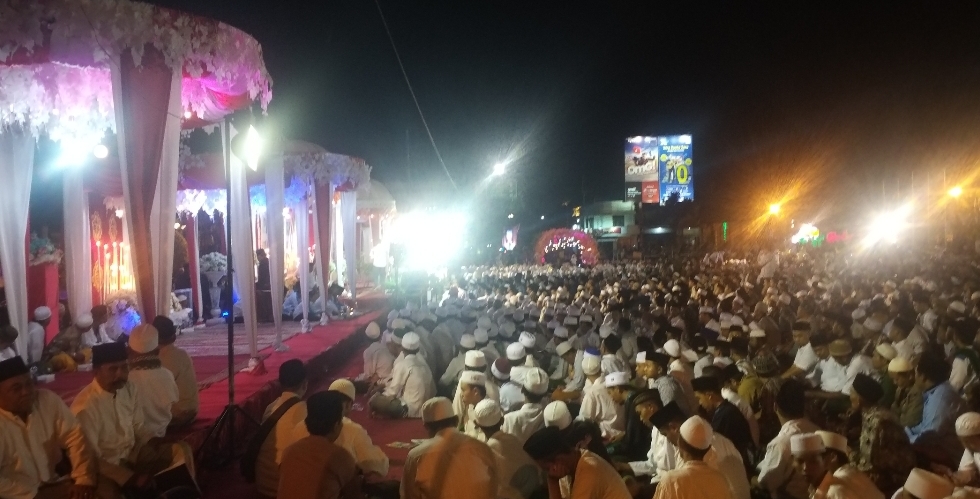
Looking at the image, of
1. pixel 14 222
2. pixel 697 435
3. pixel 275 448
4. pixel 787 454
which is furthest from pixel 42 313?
pixel 787 454

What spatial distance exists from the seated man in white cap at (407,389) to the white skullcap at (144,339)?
3.08m

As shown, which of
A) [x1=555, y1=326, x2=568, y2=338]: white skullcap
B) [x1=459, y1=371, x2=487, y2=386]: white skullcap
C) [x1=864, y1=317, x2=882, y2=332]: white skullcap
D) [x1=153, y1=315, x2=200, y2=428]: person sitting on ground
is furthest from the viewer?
[x1=555, y1=326, x2=568, y2=338]: white skullcap

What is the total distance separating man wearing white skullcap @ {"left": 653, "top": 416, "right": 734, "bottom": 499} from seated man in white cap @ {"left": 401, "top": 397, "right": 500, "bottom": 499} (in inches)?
38.7

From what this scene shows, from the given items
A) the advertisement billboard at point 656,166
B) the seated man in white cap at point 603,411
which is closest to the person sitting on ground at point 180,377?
the seated man in white cap at point 603,411

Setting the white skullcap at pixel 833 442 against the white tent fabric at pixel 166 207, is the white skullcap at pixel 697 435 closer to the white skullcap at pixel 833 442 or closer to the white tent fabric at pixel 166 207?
the white skullcap at pixel 833 442

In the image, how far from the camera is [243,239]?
8.51 meters

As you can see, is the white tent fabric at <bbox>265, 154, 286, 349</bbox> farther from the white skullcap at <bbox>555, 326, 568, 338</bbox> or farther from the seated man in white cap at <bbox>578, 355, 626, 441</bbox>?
the seated man in white cap at <bbox>578, 355, 626, 441</bbox>

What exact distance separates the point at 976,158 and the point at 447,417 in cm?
2543

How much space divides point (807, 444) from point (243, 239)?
6704mm

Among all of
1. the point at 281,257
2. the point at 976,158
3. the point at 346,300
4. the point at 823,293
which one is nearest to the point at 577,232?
the point at 976,158

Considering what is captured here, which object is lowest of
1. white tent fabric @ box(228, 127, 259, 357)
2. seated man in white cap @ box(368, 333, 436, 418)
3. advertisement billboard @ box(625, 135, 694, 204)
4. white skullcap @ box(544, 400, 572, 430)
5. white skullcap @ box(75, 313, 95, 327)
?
seated man in white cap @ box(368, 333, 436, 418)

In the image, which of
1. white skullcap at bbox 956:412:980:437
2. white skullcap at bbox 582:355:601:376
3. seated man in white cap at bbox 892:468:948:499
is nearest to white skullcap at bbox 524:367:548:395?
white skullcap at bbox 582:355:601:376

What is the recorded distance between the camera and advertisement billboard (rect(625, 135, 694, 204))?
4622 centimetres

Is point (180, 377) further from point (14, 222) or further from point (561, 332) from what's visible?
point (561, 332)
